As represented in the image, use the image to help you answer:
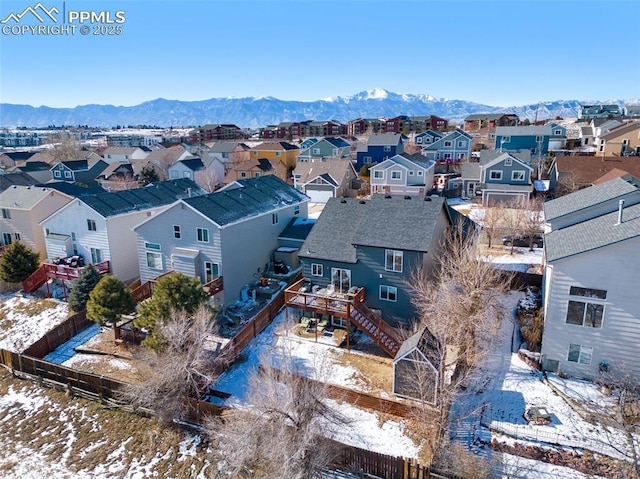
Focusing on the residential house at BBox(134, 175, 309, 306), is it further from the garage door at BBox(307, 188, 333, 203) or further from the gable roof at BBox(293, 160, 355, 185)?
the gable roof at BBox(293, 160, 355, 185)

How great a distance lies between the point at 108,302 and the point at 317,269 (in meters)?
12.6

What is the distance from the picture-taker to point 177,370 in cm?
1811

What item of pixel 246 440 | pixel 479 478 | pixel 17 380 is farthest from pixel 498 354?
pixel 17 380

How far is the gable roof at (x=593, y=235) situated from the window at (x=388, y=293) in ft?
27.4

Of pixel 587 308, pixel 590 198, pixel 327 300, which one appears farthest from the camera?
pixel 590 198

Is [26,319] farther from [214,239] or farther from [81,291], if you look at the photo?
[214,239]

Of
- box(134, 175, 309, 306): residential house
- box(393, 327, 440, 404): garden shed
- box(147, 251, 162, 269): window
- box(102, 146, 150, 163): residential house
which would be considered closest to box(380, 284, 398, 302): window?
box(393, 327, 440, 404): garden shed

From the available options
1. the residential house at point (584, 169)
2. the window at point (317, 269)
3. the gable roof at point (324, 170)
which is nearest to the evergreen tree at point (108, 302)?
the window at point (317, 269)

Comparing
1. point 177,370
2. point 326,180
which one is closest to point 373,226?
point 177,370

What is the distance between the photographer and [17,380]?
23.4 meters

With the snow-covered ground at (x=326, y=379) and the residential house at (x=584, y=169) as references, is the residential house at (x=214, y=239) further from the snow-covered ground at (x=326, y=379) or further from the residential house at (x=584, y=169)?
the residential house at (x=584, y=169)

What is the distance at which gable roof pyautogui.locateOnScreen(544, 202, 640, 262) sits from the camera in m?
18.3

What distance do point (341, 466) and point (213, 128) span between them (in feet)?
484

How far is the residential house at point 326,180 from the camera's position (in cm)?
5975
